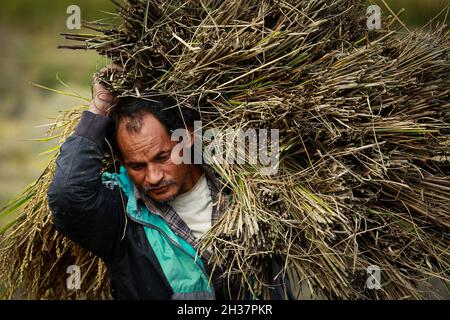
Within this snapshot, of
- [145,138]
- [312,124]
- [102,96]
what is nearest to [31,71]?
[102,96]

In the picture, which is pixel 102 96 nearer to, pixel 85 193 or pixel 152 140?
pixel 152 140

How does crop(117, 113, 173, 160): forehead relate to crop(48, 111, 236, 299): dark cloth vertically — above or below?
above

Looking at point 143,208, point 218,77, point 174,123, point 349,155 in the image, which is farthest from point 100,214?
point 349,155

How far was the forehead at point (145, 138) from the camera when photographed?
89.4 inches

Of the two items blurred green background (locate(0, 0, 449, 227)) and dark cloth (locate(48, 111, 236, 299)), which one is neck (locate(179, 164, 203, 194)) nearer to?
dark cloth (locate(48, 111, 236, 299))

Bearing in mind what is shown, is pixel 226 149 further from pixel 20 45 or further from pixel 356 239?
pixel 20 45

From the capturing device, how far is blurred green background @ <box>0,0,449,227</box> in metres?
6.15

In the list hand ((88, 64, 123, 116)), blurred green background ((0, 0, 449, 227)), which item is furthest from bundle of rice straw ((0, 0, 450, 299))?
blurred green background ((0, 0, 449, 227))

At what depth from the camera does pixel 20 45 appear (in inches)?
292

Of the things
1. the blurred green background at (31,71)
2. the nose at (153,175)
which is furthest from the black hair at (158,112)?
the blurred green background at (31,71)

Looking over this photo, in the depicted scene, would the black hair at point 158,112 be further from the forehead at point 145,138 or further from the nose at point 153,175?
the nose at point 153,175

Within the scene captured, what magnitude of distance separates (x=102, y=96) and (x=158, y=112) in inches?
7.7

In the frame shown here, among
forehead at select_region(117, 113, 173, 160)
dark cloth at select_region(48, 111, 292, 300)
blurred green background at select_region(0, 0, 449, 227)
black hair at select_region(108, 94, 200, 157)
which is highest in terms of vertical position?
blurred green background at select_region(0, 0, 449, 227)

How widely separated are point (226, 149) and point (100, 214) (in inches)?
18.2
